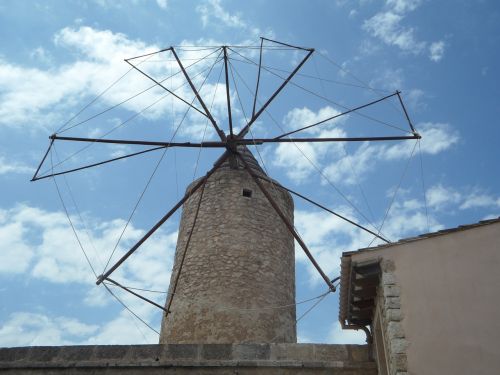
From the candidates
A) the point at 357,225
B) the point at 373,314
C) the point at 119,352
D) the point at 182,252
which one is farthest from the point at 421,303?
the point at 182,252

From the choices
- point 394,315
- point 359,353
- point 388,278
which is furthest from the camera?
point 359,353

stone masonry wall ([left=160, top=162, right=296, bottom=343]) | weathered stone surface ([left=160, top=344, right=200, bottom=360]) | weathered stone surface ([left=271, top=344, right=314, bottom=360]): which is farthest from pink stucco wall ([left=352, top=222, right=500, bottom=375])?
stone masonry wall ([left=160, top=162, right=296, bottom=343])

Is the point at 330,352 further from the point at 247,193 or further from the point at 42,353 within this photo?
the point at 247,193

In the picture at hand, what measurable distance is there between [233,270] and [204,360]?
239 cm

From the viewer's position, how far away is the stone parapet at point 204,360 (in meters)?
5.97

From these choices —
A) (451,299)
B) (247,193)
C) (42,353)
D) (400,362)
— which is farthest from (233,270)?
(451,299)

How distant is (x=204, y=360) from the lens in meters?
6.13

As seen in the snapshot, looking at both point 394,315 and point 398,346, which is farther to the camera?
point 394,315

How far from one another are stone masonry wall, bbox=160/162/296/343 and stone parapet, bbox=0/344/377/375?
160cm

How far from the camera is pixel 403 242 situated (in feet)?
17.4

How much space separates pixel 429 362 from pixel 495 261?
122 cm

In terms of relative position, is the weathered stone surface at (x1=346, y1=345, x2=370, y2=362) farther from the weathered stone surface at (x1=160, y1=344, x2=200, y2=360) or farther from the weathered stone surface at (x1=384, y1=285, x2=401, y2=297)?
the weathered stone surface at (x1=160, y1=344, x2=200, y2=360)

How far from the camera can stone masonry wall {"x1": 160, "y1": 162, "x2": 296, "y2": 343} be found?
26.2 ft

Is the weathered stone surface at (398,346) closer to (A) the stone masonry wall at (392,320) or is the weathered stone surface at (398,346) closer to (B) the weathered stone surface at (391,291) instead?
(A) the stone masonry wall at (392,320)
